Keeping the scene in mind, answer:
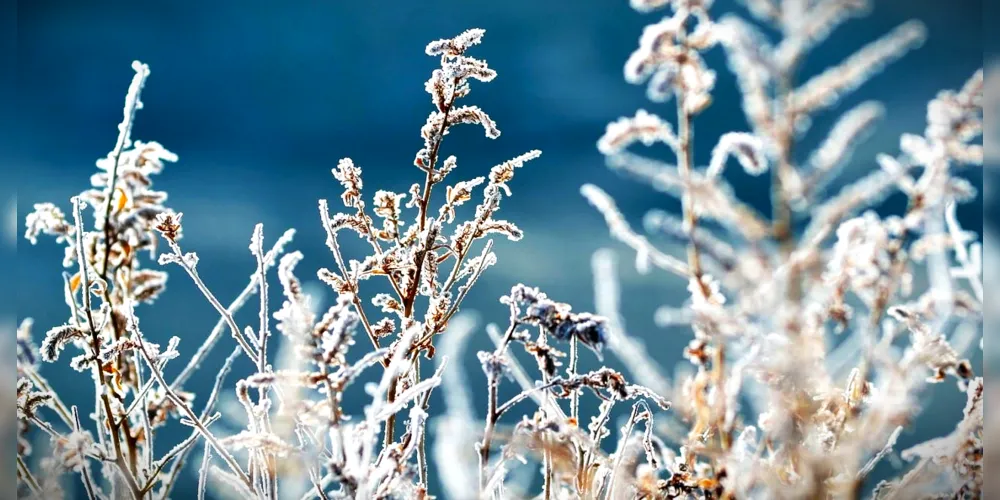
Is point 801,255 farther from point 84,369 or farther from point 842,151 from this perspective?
point 84,369

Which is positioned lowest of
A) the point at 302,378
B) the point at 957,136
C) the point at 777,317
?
the point at 302,378

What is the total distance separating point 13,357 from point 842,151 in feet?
7.74

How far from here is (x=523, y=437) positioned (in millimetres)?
2182

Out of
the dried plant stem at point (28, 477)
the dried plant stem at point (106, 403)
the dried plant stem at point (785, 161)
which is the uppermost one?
the dried plant stem at point (785, 161)

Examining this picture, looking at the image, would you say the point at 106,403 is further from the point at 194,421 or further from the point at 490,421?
the point at 490,421

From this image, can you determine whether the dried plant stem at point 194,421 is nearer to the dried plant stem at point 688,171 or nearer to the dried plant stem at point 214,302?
the dried plant stem at point 214,302

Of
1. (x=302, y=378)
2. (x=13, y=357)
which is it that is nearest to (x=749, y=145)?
(x=302, y=378)

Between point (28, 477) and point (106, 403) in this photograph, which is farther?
point (106, 403)

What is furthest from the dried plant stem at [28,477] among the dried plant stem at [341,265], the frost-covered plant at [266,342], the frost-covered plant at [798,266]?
the frost-covered plant at [798,266]

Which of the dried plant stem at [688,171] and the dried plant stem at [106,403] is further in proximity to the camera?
the dried plant stem at [106,403]

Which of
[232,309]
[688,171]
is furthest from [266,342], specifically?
[688,171]

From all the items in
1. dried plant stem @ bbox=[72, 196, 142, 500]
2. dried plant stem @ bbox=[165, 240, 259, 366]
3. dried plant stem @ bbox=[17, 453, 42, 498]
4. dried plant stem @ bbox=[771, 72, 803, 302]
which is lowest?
dried plant stem @ bbox=[17, 453, 42, 498]

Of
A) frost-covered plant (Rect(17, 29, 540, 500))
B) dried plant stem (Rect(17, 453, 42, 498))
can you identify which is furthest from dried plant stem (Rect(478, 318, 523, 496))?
dried plant stem (Rect(17, 453, 42, 498))

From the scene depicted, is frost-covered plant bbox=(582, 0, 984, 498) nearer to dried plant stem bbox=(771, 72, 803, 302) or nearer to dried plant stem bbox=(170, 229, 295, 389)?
dried plant stem bbox=(771, 72, 803, 302)
